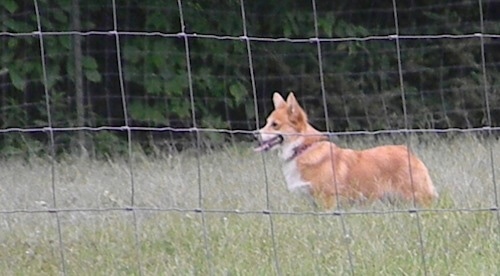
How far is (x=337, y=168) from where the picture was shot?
6.96 meters

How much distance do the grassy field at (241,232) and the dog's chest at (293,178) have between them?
80mm

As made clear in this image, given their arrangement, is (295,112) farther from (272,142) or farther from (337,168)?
(337,168)

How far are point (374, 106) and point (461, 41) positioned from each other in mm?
1062

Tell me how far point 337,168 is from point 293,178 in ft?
0.92

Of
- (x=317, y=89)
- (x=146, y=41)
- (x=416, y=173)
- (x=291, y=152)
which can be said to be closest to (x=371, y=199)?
(x=416, y=173)

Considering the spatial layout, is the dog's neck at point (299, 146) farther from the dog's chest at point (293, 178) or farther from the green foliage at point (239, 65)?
the green foliage at point (239, 65)

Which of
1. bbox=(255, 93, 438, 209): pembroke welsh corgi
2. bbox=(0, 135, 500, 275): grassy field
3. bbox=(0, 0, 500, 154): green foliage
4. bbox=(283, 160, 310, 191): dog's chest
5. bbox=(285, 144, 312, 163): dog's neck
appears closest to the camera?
bbox=(0, 135, 500, 275): grassy field

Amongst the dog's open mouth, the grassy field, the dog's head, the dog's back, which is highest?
the dog's head

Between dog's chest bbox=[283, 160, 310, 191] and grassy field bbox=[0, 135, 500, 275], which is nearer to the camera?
grassy field bbox=[0, 135, 500, 275]

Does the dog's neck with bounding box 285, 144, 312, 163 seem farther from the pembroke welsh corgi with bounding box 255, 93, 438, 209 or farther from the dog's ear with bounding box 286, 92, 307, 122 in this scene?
the dog's ear with bounding box 286, 92, 307, 122

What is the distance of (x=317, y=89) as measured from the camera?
1183 cm

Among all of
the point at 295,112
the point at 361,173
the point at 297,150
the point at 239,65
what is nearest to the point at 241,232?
the point at 361,173

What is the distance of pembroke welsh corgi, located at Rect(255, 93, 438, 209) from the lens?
6.69 m

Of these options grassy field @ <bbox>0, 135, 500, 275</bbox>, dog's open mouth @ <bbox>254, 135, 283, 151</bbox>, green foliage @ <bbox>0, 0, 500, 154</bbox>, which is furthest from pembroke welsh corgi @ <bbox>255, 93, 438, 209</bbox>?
green foliage @ <bbox>0, 0, 500, 154</bbox>
